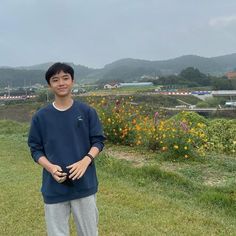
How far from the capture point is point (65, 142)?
8.88 ft

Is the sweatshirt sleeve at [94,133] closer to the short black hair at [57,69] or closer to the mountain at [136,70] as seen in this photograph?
the short black hair at [57,69]

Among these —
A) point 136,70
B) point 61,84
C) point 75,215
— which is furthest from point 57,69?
point 136,70

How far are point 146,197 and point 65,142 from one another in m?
2.58

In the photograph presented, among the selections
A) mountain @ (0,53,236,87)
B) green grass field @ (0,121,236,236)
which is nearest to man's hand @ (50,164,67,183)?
green grass field @ (0,121,236,236)

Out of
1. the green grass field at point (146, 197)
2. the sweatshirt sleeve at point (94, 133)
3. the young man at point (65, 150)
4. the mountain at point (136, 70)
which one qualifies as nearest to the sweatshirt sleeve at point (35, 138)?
the young man at point (65, 150)

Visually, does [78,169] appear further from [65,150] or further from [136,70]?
[136,70]

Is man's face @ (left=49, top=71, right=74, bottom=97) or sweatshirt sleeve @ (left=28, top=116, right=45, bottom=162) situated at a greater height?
man's face @ (left=49, top=71, right=74, bottom=97)

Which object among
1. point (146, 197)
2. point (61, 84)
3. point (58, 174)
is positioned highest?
point (61, 84)

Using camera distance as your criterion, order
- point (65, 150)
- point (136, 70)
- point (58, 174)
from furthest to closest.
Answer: point (136, 70) → point (65, 150) → point (58, 174)

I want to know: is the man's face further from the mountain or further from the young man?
the mountain

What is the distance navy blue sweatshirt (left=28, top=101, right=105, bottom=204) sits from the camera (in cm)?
270

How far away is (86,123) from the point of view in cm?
277

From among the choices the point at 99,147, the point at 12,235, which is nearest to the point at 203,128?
the point at 12,235

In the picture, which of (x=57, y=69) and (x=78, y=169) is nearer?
(x=78, y=169)
